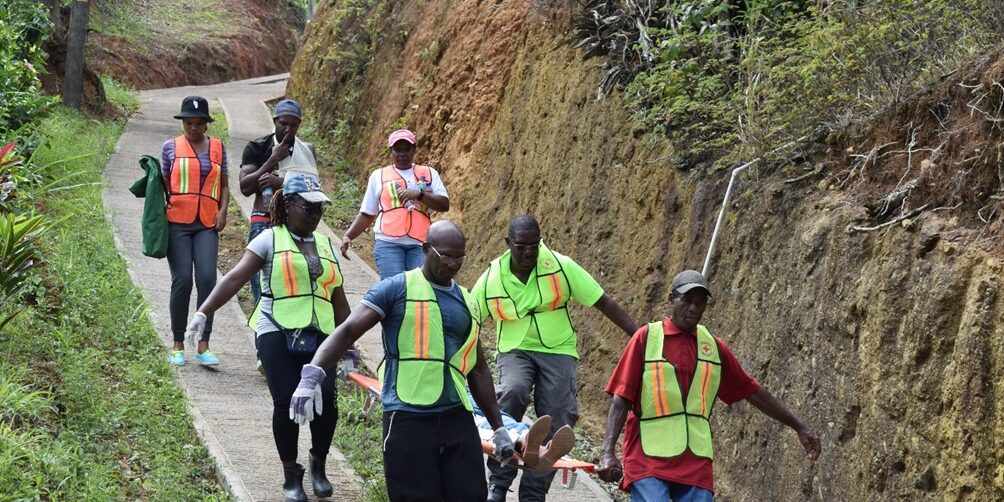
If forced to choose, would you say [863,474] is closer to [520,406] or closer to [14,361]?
[520,406]

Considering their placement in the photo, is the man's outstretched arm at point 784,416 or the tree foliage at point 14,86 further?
the tree foliage at point 14,86

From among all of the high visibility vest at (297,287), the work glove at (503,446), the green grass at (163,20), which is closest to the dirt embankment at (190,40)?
the green grass at (163,20)

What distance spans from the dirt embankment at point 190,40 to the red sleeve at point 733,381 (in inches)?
1200

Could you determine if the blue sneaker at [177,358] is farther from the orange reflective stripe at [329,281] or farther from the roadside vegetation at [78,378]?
the orange reflective stripe at [329,281]

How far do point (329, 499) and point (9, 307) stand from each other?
112 inches

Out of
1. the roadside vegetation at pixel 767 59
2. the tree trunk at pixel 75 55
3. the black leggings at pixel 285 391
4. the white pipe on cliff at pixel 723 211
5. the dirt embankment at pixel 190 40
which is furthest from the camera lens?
the dirt embankment at pixel 190 40

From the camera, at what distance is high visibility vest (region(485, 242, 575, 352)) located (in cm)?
727

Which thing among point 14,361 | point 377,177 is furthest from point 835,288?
point 14,361

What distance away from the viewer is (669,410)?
239 inches

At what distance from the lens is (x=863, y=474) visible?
22.1 feet

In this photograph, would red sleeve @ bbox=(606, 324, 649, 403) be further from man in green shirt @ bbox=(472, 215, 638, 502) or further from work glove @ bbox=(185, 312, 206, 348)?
work glove @ bbox=(185, 312, 206, 348)

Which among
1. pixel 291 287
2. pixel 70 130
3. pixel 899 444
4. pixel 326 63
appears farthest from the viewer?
pixel 326 63

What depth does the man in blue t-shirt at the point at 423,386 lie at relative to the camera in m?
5.66

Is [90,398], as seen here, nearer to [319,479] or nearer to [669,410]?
[319,479]
